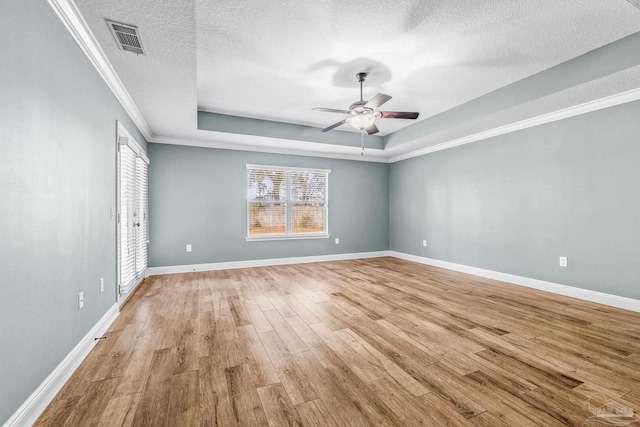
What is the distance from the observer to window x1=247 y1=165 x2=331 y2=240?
5.55 meters

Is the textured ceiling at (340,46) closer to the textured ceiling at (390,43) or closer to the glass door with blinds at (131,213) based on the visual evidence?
the textured ceiling at (390,43)

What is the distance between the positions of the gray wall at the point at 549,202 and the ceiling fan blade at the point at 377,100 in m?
2.67

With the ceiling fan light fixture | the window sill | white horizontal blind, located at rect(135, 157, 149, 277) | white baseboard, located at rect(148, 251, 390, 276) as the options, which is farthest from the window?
the ceiling fan light fixture

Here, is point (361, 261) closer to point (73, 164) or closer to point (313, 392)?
point (313, 392)

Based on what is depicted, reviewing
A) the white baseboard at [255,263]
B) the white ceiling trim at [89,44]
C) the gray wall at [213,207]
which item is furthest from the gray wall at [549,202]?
the white ceiling trim at [89,44]

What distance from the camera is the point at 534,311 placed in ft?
10.0

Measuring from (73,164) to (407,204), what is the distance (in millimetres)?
5766

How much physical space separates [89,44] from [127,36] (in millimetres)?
360

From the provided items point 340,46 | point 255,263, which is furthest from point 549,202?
point 255,263

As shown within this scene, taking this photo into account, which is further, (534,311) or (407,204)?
(407,204)

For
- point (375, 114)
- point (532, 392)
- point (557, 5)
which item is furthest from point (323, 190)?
point (532, 392)

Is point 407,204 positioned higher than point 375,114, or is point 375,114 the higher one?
point 375,114

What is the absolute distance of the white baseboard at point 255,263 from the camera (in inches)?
192

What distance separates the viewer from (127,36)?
2070mm
